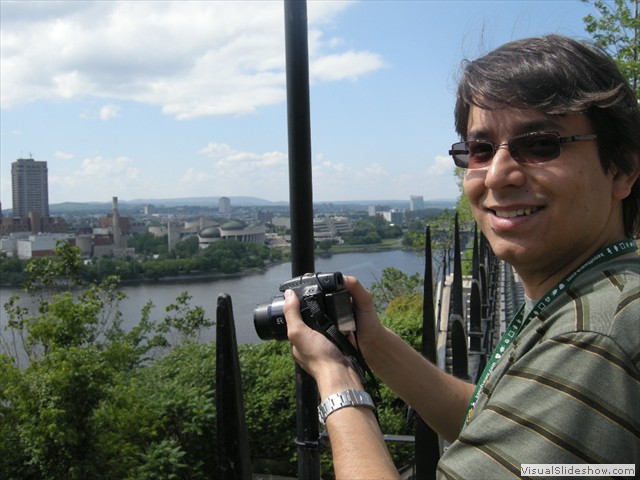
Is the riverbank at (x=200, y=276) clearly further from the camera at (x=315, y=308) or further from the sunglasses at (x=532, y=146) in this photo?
the sunglasses at (x=532, y=146)

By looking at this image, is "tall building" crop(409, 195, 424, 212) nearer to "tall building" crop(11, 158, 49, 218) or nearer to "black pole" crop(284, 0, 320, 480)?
"tall building" crop(11, 158, 49, 218)

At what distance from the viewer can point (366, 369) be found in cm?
150

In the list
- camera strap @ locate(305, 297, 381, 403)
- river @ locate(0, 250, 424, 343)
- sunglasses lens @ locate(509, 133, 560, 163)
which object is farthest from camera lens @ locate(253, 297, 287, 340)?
river @ locate(0, 250, 424, 343)

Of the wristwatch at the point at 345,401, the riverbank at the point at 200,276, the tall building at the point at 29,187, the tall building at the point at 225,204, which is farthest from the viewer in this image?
the tall building at the point at 225,204

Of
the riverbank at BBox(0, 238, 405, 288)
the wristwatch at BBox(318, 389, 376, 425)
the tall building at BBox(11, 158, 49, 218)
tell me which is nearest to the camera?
the wristwatch at BBox(318, 389, 376, 425)

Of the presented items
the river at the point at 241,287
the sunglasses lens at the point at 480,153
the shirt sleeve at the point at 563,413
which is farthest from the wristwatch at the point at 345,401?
the river at the point at 241,287

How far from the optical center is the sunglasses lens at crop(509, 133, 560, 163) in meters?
1.29

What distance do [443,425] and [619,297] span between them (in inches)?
35.1

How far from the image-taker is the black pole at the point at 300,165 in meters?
1.98

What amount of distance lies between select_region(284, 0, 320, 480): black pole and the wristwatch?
0.73m

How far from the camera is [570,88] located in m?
1.30

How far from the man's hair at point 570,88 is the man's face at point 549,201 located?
3 cm

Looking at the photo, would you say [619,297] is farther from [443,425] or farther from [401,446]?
[401,446]

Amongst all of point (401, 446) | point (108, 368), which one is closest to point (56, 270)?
point (108, 368)
